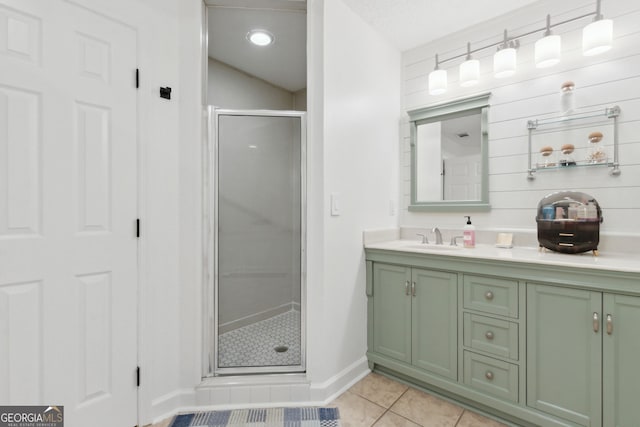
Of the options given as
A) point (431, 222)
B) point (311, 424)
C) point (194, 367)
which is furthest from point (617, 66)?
point (194, 367)

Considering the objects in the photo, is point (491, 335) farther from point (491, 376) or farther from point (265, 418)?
point (265, 418)

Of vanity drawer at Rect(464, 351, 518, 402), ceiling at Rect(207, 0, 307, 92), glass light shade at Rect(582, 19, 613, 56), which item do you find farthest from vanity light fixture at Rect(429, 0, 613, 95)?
vanity drawer at Rect(464, 351, 518, 402)

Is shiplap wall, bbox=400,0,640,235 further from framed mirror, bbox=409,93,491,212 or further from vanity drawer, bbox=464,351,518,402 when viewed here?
vanity drawer, bbox=464,351,518,402

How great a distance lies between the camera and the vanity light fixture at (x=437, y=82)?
89.4 inches

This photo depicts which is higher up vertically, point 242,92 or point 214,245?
point 242,92

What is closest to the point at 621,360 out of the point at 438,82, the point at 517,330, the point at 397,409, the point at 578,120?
the point at 517,330

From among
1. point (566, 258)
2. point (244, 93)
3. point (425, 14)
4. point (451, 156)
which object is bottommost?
point (566, 258)

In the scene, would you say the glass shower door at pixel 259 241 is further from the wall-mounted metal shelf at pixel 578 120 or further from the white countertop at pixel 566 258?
the wall-mounted metal shelf at pixel 578 120

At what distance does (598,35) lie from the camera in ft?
5.45

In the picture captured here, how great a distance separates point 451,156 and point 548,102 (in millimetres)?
664

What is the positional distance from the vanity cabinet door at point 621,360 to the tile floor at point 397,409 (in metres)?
0.52

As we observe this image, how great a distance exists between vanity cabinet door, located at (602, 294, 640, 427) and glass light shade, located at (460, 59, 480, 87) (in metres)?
1.57

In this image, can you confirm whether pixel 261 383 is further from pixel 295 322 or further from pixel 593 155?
pixel 593 155

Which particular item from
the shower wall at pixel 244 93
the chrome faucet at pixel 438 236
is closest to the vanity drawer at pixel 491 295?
the chrome faucet at pixel 438 236
